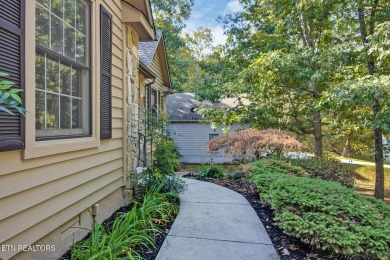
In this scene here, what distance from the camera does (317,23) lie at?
921 cm

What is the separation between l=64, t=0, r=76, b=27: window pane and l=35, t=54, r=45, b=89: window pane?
70 centimetres

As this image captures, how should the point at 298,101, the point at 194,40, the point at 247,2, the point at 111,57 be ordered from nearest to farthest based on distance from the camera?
1. the point at 111,57
2. the point at 298,101
3. the point at 247,2
4. the point at 194,40

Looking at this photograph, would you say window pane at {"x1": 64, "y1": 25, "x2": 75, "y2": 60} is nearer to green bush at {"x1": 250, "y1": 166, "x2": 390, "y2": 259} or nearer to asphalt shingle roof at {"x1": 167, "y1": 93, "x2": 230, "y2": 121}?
green bush at {"x1": 250, "y1": 166, "x2": 390, "y2": 259}

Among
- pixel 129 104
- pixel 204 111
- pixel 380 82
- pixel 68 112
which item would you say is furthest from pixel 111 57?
pixel 204 111

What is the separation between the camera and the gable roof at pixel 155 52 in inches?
361

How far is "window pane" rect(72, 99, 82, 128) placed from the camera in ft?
10.3

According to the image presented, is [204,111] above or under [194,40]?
under

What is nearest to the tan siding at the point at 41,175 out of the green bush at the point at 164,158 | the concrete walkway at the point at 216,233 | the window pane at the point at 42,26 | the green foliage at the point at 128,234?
the green foliage at the point at 128,234

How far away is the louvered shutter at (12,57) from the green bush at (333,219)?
9.52 ft

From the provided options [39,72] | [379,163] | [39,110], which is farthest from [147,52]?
[379,163]

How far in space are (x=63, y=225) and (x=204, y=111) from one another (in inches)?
339

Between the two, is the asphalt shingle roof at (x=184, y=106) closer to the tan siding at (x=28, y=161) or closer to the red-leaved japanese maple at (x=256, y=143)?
the red-leaved japanese maple at (x=256, y=143)

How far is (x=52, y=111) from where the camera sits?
276 centimetres

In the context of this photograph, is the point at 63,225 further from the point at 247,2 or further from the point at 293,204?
the point at 247,2
